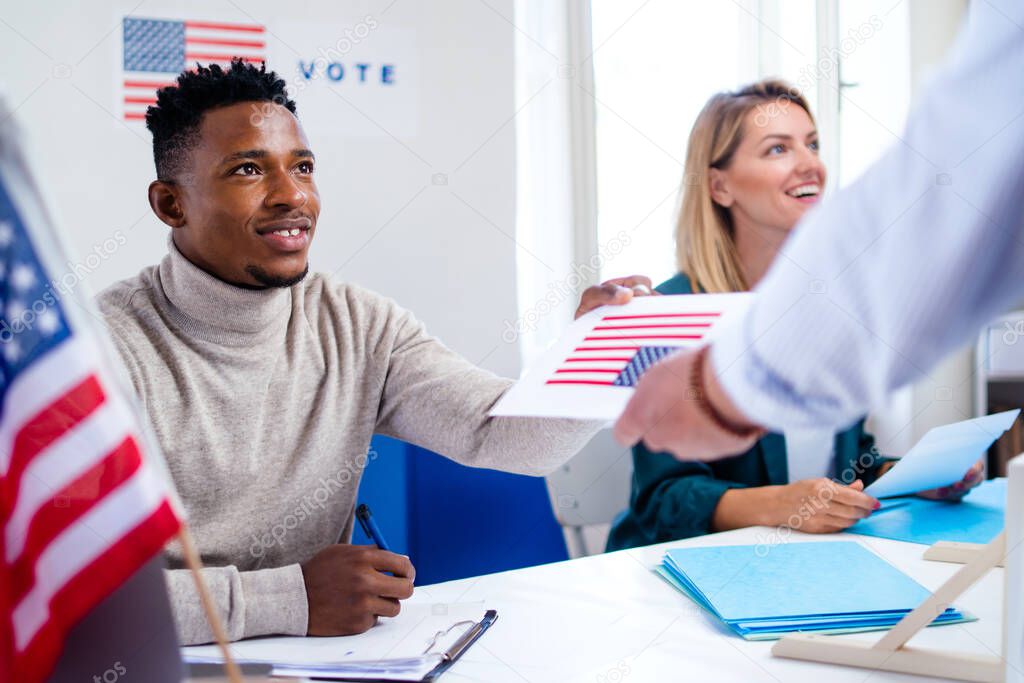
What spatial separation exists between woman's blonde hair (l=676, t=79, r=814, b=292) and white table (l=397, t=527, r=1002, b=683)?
61 cm

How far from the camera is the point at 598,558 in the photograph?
48.1 inches

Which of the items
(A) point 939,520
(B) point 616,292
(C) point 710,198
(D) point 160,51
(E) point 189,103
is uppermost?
(D) point 160,51

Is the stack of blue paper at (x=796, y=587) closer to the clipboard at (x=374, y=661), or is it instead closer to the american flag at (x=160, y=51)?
the clipboard at (x=374, y=661)

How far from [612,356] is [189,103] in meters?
0.90

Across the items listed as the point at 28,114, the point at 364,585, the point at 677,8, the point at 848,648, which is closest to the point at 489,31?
the point at 677,8

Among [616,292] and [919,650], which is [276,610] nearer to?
[616,292]

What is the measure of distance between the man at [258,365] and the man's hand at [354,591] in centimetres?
20

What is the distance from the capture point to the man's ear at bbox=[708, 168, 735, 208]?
161cm

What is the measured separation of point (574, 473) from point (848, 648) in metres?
1.27

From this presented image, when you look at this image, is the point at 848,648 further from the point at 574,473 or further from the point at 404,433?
the point at 574,473

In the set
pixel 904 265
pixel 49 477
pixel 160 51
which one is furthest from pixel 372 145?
pixel 904 265

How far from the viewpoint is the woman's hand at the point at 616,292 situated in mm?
900

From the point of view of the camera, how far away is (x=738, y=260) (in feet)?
5.62

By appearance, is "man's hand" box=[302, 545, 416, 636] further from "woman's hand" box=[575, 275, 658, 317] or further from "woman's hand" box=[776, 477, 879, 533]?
"woman's hand" box=[776, 477, 879, 533]
